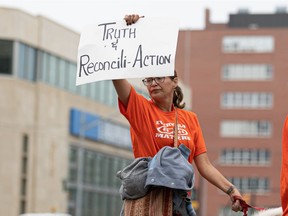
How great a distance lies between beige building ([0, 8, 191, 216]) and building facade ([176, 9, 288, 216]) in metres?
44.5

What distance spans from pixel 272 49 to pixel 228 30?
492 centimetres

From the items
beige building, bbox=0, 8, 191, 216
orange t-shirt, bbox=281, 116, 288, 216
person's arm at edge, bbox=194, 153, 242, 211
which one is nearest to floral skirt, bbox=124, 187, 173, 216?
person's arm at edge, bbox=194, 153, 242, 211

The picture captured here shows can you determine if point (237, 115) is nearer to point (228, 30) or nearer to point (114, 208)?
point (228, 30)

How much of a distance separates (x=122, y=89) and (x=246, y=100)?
105 metres

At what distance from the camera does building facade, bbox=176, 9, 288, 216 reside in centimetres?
11044

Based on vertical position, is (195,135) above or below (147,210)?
above

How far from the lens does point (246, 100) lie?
112m

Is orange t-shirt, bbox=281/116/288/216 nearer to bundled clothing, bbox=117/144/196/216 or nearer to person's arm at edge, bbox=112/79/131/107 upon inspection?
bundled clothing, bbox=117/144/196/216

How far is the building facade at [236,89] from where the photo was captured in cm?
11044

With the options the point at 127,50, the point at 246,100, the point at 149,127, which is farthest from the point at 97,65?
the point at 246,100

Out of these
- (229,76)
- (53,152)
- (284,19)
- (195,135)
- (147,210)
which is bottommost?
(147,210)

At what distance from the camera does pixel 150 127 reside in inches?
281

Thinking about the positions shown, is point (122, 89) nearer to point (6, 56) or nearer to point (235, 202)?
point (235, 202)

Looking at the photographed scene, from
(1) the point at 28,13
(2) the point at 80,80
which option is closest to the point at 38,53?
(1) the point at 28,13
